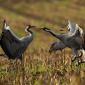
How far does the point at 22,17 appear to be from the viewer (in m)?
61.9

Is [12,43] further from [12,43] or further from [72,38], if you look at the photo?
[72,38]

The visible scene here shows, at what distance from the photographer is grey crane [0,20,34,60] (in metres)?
11.8

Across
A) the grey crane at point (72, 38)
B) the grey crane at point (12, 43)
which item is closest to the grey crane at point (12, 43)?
the grey crane at point (12, 43)

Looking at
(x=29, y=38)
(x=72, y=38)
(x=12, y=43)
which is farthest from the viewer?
(x=29, y=38)

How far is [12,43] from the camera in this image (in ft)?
40.1

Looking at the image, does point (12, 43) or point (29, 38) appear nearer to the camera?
point (12, 43)

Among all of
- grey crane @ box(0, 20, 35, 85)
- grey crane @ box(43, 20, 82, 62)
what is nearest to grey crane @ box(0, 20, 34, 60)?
grey crane @ box(0, 20, 35, 85)

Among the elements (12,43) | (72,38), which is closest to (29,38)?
(12,43)

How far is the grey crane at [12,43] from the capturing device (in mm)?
11820

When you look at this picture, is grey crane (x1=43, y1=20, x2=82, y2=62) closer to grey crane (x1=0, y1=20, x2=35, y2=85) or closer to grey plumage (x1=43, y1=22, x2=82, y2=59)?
grey plumage (x1=43, y1=22, x2=82, y2=59)

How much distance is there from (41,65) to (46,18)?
5031 centimetres

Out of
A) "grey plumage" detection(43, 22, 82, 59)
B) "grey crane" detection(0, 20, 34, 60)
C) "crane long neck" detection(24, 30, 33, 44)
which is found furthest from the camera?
"crane long neck" detection(24, 30, 33, 44)

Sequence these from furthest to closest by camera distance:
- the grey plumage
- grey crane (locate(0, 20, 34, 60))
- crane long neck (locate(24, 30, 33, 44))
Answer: crane long neck (locate(24, 30, 33, 44)), the grey plumage, grey crane (locate(0, 20, 34, 60))

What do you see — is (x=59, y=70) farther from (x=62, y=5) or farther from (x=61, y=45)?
(x=62, y=5)
